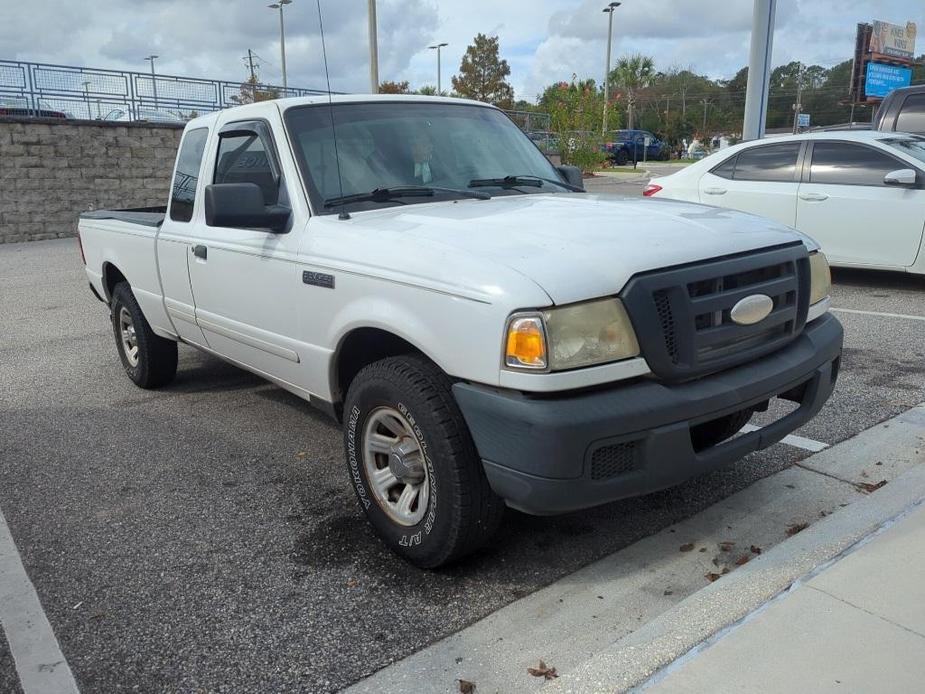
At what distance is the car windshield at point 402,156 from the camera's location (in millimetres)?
3779

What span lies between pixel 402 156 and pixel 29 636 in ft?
8.38

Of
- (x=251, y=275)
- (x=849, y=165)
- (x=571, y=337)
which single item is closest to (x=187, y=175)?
(x=251, y=275)

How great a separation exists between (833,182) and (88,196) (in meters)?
16.2

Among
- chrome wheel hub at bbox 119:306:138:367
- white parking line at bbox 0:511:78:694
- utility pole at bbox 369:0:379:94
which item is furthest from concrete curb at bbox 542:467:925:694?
utility pole at bbox 369:0:379:94

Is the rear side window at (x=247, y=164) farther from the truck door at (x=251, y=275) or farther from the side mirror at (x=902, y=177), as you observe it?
the side mirror at (x=902, y=177)

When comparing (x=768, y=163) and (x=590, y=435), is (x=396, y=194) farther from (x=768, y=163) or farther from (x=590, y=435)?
(x=768, y=163)

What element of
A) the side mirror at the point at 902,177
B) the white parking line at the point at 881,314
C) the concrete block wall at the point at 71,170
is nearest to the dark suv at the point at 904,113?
the side mirror at the point at 902,177

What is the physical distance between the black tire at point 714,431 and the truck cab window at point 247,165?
83.6 inches

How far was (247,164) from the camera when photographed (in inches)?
165

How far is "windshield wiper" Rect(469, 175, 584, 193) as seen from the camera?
4105 mm

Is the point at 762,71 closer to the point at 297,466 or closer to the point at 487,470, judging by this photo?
the point at 297,466

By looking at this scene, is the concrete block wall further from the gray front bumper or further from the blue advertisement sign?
the blue advertisement sign

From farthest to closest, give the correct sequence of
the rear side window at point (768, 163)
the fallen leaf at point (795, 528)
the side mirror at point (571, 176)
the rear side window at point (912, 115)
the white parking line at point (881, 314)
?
the rear side window at point (912, 115) → the rear side window at point (768, 163) → the white parking line at point (881, 314) → the side mirror at point (571, 176) → the fallen leaf at point (795, 528)

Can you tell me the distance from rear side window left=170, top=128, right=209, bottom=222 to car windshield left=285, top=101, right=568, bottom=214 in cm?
104
